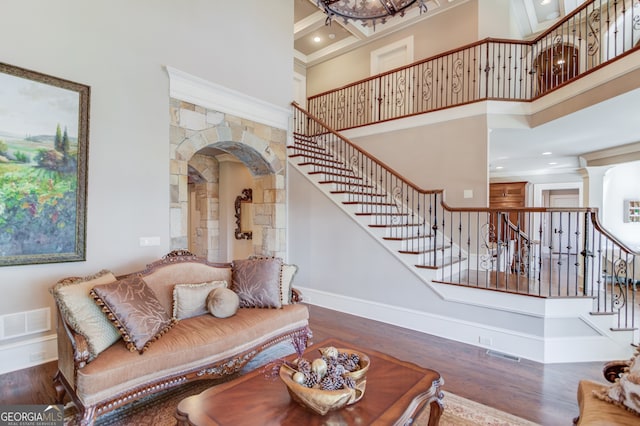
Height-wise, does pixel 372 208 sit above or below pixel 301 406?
above

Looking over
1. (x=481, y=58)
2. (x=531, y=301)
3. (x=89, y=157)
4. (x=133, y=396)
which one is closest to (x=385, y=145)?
(x=481, y=58)

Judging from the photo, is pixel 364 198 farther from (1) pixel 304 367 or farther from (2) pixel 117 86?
(1) pixel 304 367

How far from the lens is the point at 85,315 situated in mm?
2145

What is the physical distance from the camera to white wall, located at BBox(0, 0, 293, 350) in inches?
113

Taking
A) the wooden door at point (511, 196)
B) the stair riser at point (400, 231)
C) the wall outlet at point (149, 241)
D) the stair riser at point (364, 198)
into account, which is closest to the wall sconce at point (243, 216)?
the stair riser at point (364, 198)

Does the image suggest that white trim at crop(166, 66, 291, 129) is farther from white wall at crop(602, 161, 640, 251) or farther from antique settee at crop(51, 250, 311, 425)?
white wall at crop(602, 161, 640, 251)

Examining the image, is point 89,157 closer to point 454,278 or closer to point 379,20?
point 379,20

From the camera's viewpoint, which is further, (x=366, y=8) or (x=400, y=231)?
(x=400, y=231)

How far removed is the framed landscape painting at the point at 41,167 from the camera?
8.95ft

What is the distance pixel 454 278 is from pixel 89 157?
4410 mm

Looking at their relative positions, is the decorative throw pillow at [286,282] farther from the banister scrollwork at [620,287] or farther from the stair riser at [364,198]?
the banister scrollwork at [620,287]

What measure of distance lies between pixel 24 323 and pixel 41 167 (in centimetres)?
142

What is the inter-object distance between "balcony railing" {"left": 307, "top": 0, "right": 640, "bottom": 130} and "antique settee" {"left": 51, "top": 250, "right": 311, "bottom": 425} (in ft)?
14.5

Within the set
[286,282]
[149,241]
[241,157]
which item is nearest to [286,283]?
[286,282]
